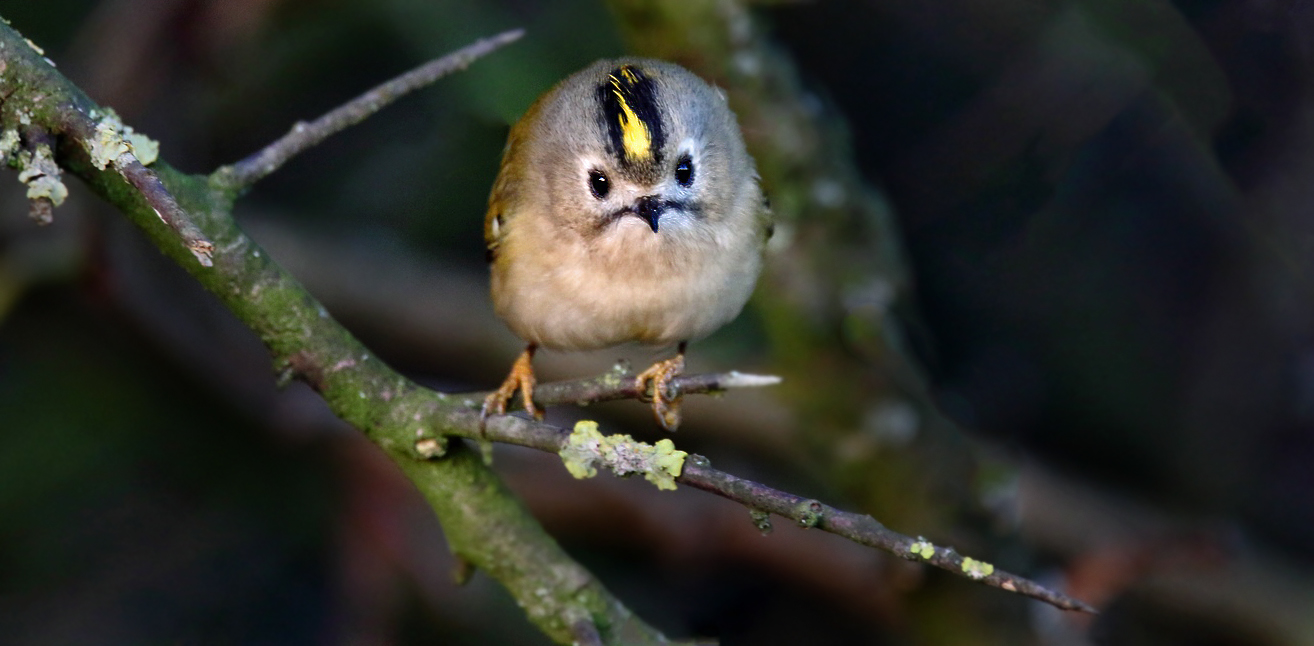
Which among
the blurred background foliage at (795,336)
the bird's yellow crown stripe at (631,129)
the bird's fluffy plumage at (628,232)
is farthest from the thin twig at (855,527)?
the blurred background foliage at (795,336)

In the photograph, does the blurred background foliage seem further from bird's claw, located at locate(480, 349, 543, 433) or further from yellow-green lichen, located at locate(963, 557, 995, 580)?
yellow-green lichen, located at locate(963, 557, 995, 580)

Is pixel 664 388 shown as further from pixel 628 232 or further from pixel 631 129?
pixel 631 129

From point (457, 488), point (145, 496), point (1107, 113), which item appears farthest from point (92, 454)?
point (1107, 113)

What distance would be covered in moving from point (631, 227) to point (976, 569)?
4.70 feet

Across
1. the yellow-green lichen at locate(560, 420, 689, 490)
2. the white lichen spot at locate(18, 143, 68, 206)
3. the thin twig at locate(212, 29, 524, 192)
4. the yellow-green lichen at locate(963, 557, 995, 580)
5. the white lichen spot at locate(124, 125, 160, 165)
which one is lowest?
the yellow-green lichen at locate(963, 557, 995, 580)

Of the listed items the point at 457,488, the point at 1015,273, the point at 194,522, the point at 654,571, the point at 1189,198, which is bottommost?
the point at 457,488

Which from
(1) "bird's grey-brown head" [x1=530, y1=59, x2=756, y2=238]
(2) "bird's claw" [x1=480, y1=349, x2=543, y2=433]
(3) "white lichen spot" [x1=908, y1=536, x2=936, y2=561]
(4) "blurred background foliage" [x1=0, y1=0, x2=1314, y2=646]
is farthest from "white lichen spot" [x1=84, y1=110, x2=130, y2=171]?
(4) "blurred background foliage" [x1=0, y1=0, x2=1314, y2=646]

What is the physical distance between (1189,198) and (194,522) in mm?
3791

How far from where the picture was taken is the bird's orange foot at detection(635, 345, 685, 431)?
182 cm

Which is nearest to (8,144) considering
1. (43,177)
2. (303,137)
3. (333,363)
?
(43,177)

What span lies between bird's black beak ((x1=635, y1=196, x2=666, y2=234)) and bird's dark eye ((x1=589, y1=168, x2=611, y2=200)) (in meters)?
0.10

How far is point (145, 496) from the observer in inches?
169

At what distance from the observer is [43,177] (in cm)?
164

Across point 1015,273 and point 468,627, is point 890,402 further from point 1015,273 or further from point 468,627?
point 468,627
